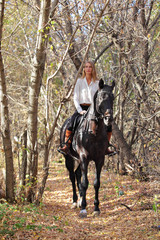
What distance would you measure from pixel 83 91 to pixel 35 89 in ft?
4.11

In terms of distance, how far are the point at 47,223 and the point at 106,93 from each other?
2.74m

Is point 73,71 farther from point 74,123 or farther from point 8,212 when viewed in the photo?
point 8,212

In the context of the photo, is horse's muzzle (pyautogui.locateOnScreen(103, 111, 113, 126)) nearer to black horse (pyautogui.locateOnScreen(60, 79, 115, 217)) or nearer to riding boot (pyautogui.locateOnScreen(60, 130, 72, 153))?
black horse (pyautogui.locateOnScreen(60, 79, 115, 217))

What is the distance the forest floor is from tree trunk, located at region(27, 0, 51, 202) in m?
0.90

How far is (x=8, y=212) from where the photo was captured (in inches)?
208

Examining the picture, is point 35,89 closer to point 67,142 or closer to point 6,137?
point 6,137

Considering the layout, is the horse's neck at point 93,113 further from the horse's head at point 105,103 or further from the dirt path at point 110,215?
the dirt path at point 110,215

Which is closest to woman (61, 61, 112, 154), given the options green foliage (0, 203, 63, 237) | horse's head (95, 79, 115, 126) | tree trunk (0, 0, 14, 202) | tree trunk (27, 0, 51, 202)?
tree trunk (27, 0, 51, 202)

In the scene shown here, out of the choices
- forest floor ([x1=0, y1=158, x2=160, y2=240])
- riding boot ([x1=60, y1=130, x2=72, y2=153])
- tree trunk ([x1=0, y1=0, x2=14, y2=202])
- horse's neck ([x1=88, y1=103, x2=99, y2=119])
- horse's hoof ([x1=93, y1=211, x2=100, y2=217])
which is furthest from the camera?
riding boot ([x1=60, y1=130, x2=72, y2=153])

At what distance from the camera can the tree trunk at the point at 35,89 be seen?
20.7 ft

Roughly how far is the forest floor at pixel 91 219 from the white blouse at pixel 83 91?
102 inches

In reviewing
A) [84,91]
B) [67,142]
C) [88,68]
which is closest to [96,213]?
[67,142]

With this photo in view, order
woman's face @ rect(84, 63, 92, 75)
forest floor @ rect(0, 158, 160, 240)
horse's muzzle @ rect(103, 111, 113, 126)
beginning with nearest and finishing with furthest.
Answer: forest floor @ rect(0, 158, 160, 240) → horse's muzzle @ rect(103, 111, 113, 126) → woman's face @ rect(84, 63, 92, 75)

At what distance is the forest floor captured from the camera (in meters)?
4.51
